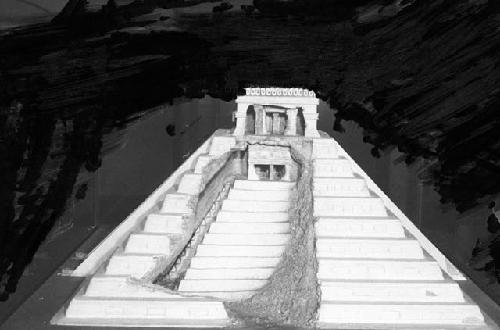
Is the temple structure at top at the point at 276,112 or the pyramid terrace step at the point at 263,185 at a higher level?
the temple structure at top at the point at 276,112

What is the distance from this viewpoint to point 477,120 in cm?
119

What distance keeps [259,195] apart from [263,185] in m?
0.10

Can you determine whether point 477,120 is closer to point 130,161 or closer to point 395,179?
point 395,179

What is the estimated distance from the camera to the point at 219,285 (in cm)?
388

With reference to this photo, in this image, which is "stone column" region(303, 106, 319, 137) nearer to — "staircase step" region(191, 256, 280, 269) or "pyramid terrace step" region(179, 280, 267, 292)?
"staircase step" region(191, 256, 280, 269)

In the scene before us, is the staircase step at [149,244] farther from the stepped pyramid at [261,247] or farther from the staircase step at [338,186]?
the staircase step at [338,186]

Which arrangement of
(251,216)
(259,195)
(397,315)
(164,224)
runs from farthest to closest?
(259,195) < (251,216) < (164,224) < (397,315)

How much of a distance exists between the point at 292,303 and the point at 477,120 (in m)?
2.43

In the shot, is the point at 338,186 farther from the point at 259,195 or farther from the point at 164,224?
the point at 164,224

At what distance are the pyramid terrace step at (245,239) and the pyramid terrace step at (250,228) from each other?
43 millimetres

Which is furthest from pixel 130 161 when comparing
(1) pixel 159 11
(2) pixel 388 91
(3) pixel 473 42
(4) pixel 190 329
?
(3) pixel 473 42

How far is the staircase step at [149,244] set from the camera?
384 centimetres

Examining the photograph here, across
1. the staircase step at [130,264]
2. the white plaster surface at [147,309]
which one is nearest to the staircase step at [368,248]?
the white plaster surface at [147,309]

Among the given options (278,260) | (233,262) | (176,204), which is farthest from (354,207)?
(176,204)
